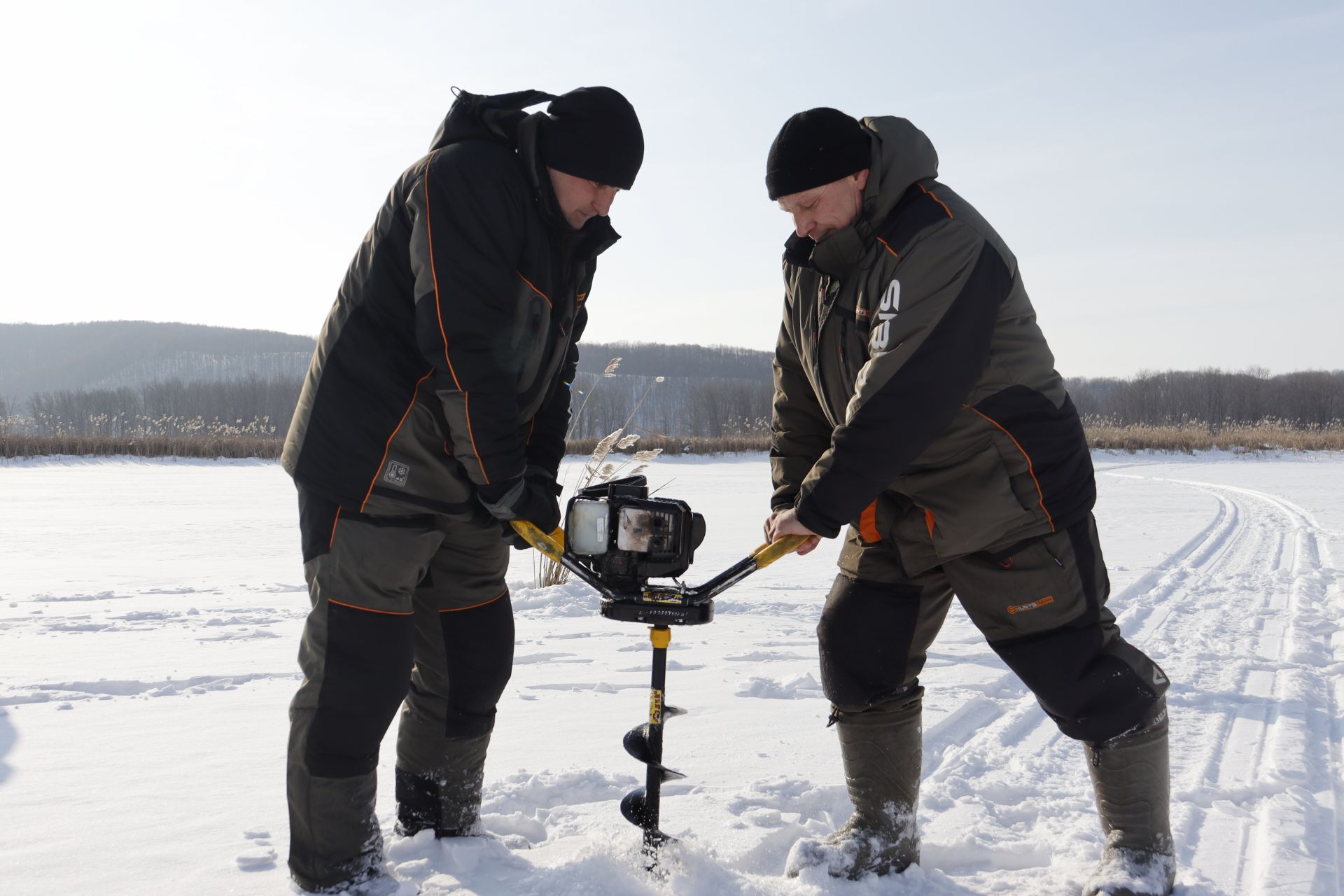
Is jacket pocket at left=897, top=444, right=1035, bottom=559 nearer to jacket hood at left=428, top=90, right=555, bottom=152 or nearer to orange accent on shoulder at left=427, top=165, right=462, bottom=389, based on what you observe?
orange accent on shoulder at left=427, top=165, right=462, bottom=389

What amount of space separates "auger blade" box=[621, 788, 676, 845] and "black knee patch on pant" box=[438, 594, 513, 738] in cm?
48

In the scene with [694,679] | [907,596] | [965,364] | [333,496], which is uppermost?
[965,364]

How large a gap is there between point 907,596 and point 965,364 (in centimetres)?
71

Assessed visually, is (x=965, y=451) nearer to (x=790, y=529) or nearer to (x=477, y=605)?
(x=790, y=529)

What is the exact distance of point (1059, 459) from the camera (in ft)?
7.36

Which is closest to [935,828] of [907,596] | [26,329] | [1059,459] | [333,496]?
[907,596]

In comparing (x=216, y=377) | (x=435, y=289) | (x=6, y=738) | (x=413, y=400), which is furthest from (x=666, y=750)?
(x=216, y=377)

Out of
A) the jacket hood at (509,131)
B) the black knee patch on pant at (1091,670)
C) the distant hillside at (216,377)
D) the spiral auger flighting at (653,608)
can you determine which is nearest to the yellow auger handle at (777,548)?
the spiral auger flighting at (653,608)

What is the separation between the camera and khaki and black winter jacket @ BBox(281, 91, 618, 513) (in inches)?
83.4

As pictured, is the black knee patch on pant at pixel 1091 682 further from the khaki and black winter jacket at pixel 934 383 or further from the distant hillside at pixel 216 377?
the distant hillside at pixel 216 377

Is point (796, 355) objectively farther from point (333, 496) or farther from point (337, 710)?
point (337, 710)

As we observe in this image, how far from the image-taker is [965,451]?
227 cm

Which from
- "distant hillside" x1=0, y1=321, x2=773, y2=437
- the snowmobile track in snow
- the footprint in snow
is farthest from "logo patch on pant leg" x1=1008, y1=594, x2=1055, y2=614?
"distant hillside" x1=0, y1=321, x2=773, y2=437

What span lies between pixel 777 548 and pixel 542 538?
23.9 inches
